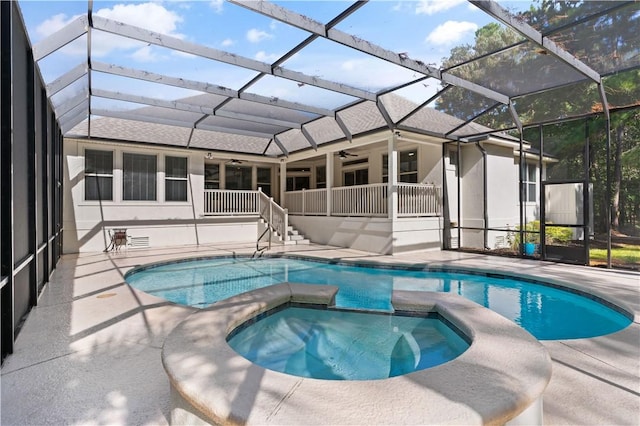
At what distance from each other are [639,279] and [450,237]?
203 inches

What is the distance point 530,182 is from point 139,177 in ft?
50.2

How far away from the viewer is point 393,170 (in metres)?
9.92

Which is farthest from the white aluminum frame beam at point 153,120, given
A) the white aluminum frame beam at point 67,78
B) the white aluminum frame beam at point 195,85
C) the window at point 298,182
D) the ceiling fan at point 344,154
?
the window at point 298,182

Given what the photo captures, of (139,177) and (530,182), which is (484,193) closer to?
(530,182)

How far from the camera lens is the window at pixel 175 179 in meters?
12.2

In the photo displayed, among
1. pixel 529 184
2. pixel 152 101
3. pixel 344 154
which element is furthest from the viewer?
pixel 529 184

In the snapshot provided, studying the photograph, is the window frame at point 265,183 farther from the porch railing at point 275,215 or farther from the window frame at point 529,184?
the window frame at point 529,184

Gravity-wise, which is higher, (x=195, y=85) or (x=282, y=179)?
(x=195, y=85)

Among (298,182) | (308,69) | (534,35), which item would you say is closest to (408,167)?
(298,182)

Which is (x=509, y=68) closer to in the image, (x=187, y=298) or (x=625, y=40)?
(x=625, y=40)

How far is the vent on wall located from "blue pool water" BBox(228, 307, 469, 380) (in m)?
8.69

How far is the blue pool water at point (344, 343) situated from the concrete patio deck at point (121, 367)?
0.97 m

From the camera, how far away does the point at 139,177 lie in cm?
1164

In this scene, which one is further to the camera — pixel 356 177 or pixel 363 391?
pixel 356 177
